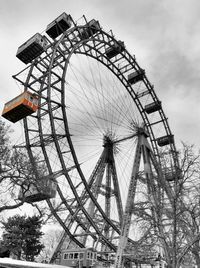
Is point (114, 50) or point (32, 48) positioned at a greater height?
point (114, 50)

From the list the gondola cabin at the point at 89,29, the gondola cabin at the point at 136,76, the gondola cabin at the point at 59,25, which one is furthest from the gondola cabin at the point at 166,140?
the gondola cabin at the point at 59,25

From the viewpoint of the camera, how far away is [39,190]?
Result: 18703mm

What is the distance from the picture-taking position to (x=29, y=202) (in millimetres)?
18984


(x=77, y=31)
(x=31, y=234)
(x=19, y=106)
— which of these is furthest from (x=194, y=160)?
(x=31, y=234)

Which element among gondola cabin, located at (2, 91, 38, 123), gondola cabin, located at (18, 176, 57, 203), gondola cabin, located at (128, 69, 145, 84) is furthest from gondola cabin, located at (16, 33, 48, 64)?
gondola cabin, located at (128, 69, 145, 84)

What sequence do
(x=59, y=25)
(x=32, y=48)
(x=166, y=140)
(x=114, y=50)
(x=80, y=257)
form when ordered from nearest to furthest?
(x=80, y=257) → (x=32, y=48) → (x=59, y=25) → (x=114, y=50) → (x=166, y=140)

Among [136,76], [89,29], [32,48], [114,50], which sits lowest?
[32,48]

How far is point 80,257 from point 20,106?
10621 millimetres

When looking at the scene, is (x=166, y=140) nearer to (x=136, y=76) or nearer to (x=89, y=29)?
(x=136, y=76)

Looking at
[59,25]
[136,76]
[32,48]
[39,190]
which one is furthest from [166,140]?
[39,190]

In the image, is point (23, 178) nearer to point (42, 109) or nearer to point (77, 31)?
point (42, 109)

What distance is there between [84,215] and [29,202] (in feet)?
15.3

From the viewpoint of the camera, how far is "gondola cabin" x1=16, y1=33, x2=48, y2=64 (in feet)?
73.6

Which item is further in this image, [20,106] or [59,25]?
[59,25]
